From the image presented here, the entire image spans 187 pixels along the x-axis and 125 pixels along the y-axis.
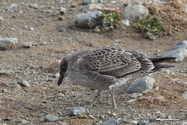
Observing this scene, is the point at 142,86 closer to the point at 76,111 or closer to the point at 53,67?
the point at 76,111

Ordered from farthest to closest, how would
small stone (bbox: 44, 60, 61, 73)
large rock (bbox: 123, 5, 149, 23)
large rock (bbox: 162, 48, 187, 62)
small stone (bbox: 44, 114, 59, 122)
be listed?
large rock (bbox: 123, 5, 149, 23)
large rock (bbox: 162, 48, 187, 62)
small stone (bbox: 44, 60, 61, 73)
small stone (bbox: 44, 114, 59, 122)

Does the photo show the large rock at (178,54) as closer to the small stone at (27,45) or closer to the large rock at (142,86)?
the large rock at (142,86)

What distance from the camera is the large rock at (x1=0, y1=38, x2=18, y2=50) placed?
8234 millimetres

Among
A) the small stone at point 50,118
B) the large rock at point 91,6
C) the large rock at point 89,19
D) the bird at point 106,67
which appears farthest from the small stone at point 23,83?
the large rock at point 91,6

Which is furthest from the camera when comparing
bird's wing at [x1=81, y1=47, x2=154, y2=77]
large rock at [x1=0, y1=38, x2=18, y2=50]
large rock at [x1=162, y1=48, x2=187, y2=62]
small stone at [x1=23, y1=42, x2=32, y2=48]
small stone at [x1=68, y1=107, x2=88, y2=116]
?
small stone at [x1=23, y1=42, x2=32, y2=48]

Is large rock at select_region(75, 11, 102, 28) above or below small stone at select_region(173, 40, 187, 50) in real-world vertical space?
above

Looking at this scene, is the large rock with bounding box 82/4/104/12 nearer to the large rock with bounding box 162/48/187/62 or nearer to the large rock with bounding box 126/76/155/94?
the large rock with bounding box 162/48/187/62

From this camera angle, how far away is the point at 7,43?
27.2 feet

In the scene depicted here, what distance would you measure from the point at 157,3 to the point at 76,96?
5.81m

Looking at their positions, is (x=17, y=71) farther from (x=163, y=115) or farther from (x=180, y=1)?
(x=180, y=1)

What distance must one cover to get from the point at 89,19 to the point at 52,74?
10.1ft

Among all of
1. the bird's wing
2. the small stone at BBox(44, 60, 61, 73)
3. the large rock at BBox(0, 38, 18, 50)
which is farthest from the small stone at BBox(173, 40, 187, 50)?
the large rock at BBox(0, 38, 18, 50)

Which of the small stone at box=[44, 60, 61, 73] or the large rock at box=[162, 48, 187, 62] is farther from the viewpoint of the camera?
the large rock at box=[162, 48, 187, 62]

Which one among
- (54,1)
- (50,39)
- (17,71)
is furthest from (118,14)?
(17,71)
